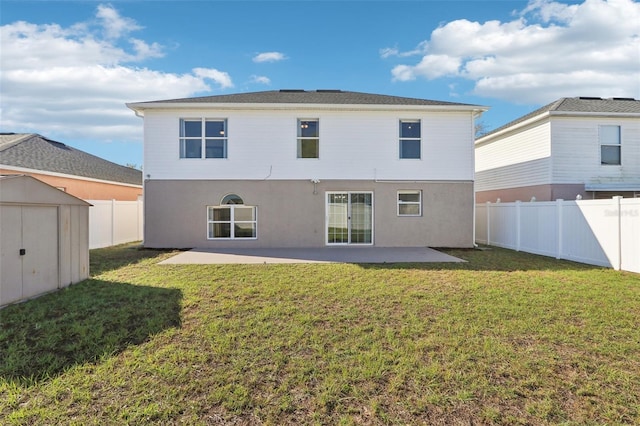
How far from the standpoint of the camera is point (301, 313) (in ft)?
16.2

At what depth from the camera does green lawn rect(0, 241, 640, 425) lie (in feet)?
8.79

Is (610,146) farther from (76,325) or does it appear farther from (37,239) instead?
(37,239)

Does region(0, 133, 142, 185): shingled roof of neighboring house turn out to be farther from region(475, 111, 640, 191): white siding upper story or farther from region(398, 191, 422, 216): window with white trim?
region(475, 111, 640, 191): white siding upper story

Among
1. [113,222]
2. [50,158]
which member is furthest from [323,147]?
[50,158]

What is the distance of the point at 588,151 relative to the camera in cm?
1287

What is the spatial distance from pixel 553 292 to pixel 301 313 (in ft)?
16.4

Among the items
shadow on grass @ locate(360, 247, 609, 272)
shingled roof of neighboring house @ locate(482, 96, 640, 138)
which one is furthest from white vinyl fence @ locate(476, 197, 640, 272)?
shingled roof of neighboring house @ locate(482, 96, 640, 138)

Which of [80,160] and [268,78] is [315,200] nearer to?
[268,78]

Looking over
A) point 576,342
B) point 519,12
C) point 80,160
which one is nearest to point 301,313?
point 576,342

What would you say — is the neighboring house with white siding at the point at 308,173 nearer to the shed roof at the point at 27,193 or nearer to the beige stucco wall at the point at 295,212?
the beige stucco wall at the point at 295,212

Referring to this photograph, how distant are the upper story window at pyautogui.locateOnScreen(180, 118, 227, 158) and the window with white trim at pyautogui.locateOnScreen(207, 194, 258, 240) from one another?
187 cm

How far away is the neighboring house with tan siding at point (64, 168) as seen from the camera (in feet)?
42.5

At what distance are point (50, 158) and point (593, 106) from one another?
2480cm

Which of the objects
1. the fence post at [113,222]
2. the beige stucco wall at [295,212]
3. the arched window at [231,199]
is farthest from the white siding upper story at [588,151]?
the fence post at [113,222]
